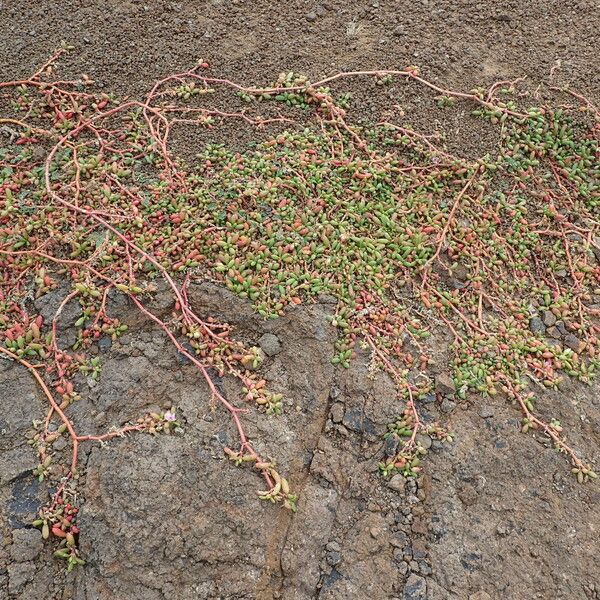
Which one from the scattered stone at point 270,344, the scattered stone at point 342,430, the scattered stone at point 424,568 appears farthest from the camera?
the scattered stone at point 270,344

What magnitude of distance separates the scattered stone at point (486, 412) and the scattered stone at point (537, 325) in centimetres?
49

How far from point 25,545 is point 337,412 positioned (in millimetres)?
1335

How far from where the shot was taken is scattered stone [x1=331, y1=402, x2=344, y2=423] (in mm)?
2891

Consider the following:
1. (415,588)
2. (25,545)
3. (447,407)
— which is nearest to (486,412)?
(447,407)

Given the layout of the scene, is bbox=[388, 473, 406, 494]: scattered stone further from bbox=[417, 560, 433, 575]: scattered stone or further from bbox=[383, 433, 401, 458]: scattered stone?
bbox=[417, 560, 433, 575]: scattered stone

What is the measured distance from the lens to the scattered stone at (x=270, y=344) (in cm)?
301

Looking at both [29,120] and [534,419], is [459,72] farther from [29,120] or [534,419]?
[29,120]

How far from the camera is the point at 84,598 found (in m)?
2.52

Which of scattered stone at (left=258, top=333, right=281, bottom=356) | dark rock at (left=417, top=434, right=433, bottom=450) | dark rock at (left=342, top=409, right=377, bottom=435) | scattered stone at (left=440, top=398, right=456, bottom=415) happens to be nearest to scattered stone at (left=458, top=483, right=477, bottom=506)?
dark rock at (left=417, top=434, right=433, bottom=450)

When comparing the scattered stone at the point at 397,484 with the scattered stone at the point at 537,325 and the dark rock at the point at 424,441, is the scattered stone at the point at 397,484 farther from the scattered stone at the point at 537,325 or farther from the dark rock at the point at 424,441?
the scattered stone at the point at 537,325

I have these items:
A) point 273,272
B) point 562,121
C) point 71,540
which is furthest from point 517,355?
point 71,540

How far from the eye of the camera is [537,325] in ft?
10.5

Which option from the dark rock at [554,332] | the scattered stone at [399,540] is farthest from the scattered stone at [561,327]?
the scattered stone at [399,540]

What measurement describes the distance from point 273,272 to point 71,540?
139cm
